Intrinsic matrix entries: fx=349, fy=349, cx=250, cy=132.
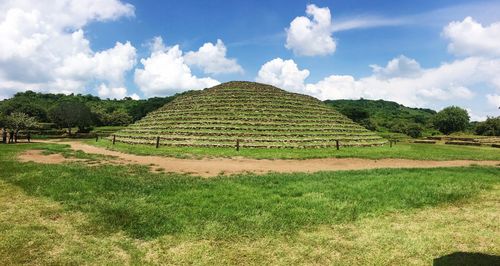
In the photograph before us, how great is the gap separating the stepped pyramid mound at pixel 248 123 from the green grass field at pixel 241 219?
68.2ft

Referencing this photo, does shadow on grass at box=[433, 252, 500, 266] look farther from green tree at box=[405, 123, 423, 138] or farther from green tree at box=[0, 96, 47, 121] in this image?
green tree at box=[0, 96, 47, 121]

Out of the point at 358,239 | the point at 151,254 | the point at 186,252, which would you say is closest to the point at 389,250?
the point at 358,239

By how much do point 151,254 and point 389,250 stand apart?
489 cm

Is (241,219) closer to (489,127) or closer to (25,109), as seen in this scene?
(25,109)

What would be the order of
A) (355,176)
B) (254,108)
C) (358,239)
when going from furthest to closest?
(254,108) < (355,176) < (358,239)

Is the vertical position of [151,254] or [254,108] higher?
[254,108]

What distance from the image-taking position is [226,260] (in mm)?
6797

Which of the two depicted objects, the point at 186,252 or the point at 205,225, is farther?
the point at 205,225

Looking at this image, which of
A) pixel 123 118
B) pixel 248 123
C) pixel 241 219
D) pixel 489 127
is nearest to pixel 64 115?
pixel 123 118

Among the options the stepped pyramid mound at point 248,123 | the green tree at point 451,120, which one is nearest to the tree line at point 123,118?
the green tree at point 451,120

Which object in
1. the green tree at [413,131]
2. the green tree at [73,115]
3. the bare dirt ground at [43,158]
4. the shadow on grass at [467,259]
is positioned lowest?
the shadow on grass at [467,259]

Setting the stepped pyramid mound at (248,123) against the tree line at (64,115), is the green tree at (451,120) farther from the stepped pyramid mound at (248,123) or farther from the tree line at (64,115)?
the tree line at (64,115)

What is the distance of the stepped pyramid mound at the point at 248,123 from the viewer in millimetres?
34562

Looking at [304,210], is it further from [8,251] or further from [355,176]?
[8,251]
